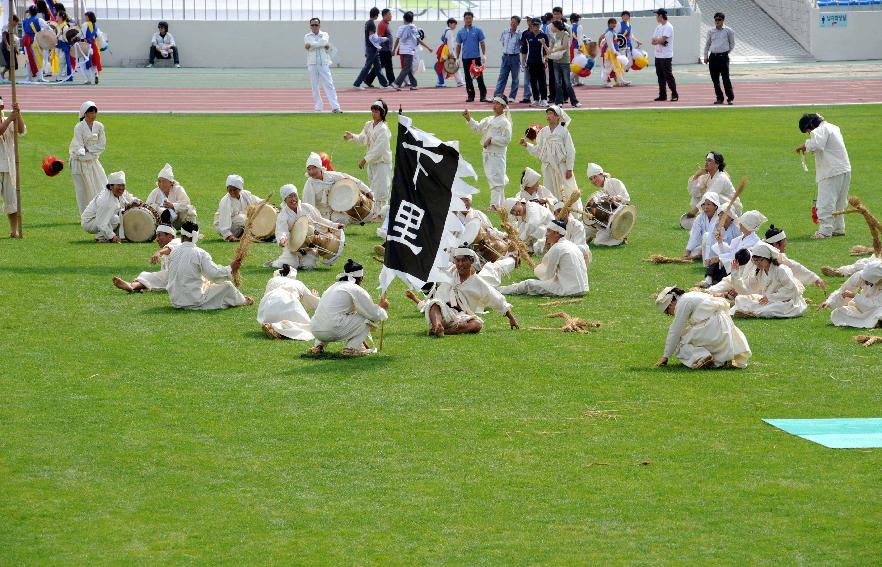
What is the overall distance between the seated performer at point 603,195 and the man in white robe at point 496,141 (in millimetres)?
1689

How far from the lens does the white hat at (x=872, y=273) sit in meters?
14.4

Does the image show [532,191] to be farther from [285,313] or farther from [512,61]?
[512,61]

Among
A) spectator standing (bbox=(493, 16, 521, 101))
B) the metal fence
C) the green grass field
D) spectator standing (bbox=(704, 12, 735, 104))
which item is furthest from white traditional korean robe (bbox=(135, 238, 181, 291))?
the metal fence

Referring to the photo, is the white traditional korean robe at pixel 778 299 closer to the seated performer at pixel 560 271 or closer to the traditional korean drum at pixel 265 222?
the seated performer at pixel 560 271

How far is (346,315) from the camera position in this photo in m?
13.3

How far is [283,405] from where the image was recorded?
38.6 feet

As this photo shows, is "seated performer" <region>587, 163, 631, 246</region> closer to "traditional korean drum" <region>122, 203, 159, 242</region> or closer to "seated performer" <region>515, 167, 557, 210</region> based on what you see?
"seated performer" <region>515, 167, 557, 210</region>

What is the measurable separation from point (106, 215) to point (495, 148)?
6.00 metres

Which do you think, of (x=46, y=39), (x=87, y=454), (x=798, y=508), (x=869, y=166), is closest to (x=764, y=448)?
(x=798, y=508)

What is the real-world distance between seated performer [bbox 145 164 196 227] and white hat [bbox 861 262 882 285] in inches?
370

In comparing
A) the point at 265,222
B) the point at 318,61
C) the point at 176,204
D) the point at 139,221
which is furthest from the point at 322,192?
the point at 318,61

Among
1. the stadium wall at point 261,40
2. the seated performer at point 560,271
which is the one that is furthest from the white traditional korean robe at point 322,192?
the stadium wall at point 261,40

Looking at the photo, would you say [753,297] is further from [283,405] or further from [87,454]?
[87,454]

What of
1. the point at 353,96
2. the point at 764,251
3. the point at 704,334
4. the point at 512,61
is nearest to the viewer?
the point at 704,334
